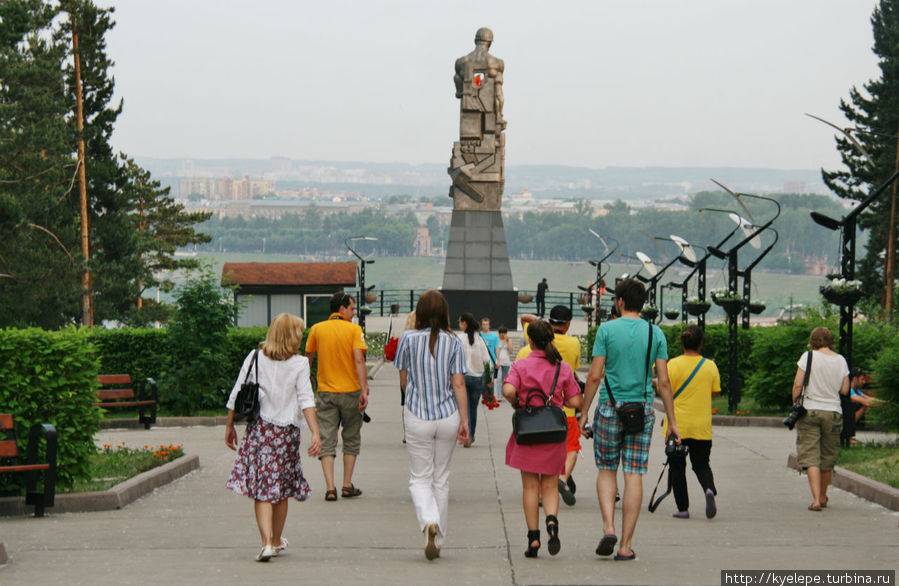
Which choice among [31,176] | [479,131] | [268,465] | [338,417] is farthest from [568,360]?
[479,131]

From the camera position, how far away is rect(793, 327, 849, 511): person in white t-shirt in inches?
448

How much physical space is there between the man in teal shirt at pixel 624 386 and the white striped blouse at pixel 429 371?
0.98m

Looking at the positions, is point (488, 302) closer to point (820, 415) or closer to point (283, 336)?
point (820, 415)

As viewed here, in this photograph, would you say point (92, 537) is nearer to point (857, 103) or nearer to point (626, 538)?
point (626, 538)

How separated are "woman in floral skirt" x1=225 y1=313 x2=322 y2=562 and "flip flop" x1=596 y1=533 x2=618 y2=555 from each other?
2.05 meters

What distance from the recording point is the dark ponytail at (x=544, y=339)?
29.7 feet

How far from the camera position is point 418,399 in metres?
9.17

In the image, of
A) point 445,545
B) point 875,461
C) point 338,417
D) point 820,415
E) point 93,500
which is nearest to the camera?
point 445,545

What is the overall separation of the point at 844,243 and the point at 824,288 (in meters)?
0.80

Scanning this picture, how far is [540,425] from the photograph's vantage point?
28.8 ft

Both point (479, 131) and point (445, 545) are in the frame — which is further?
point (479, 131)

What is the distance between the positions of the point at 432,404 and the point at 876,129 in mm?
47763

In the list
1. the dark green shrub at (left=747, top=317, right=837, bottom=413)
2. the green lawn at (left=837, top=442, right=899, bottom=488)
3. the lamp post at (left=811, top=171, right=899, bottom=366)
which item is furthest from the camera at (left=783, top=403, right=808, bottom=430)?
the dark green shrub at (left=747, top=317, right=837, bottom=413)

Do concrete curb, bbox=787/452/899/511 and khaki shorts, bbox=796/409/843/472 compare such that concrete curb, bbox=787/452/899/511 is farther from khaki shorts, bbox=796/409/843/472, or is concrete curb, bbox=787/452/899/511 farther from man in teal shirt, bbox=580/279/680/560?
man in teal shirt, bbox=580/279/680/560
